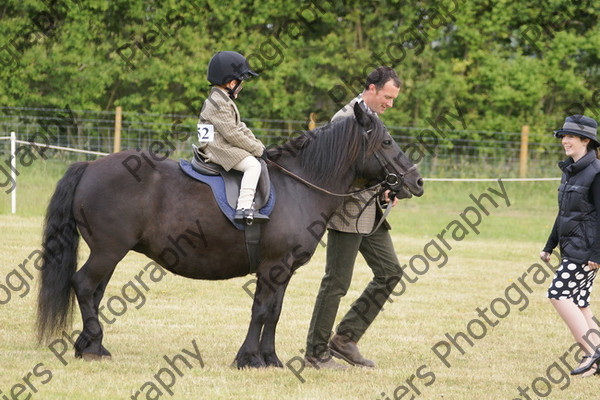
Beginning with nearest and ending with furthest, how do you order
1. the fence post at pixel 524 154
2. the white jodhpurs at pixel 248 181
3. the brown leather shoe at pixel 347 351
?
the white jodhpurs at pixel 248 181, the brown leather shoe at pixel 347 351, the fence post at pixel 524 154

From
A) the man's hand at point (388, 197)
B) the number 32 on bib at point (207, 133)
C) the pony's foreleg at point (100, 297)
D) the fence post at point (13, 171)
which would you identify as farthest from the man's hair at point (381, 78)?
the fence post at point (13, 171)

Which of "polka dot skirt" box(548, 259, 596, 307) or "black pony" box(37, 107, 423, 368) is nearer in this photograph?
"black pony" box(37, 107, 423, 368)

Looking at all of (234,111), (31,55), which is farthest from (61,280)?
(31,55)

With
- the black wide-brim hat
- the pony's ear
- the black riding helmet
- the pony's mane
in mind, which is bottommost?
the pony's mane

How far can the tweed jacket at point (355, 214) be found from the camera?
618 centimetres

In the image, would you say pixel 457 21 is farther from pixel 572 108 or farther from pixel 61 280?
pixel 61 280

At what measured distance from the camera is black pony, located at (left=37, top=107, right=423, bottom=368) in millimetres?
5957

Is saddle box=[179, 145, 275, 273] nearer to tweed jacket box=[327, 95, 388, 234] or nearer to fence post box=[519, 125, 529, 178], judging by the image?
tweed jacket box=[327, 95, 388, 234]

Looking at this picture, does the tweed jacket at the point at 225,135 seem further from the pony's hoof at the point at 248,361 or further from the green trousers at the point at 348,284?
the pony's hoof at the point at 248,361

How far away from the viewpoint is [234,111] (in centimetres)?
602

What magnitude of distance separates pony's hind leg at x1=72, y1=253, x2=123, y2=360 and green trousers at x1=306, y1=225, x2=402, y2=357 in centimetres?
147

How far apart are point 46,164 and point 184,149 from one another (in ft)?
11.1

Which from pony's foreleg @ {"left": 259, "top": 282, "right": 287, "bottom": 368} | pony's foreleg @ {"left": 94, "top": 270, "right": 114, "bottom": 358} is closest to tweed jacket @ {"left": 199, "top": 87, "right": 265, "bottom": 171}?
pony's foreleg @ {"left": 259, "top": 282, "right": 287, "bottom": 368}

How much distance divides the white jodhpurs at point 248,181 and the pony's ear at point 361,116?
77 centimetres
